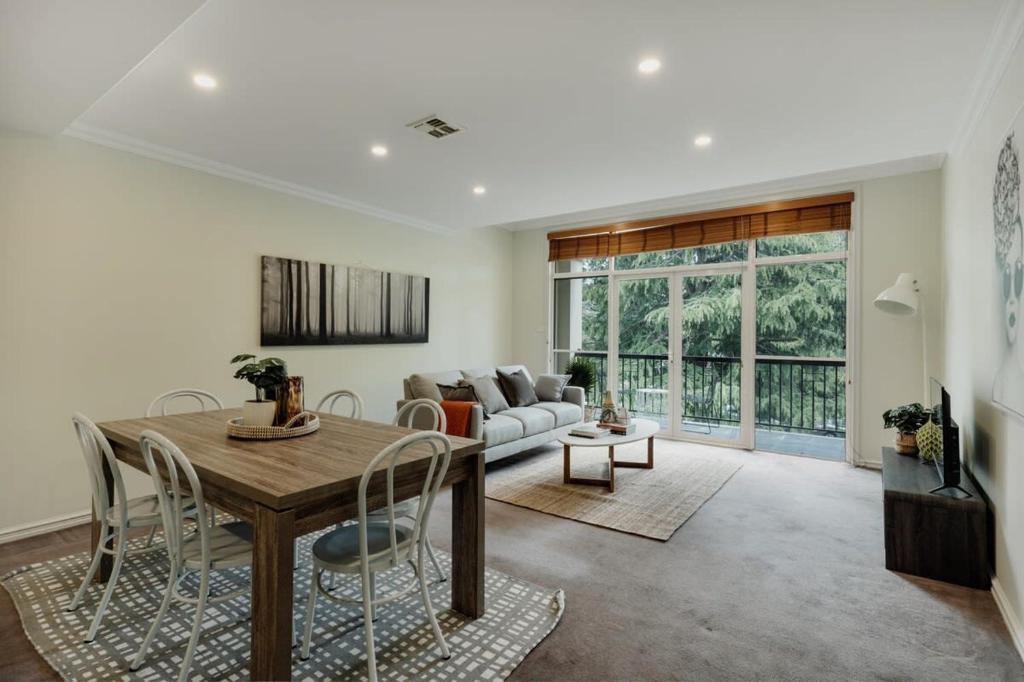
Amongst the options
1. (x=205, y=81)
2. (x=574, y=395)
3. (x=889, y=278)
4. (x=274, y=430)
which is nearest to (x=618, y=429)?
(x=574, y=395)

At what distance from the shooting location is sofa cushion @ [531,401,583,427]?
17.0 feet

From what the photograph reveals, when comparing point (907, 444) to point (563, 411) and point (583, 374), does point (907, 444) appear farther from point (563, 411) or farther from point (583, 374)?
point (583, 374)

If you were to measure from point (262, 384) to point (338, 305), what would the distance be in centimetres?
241

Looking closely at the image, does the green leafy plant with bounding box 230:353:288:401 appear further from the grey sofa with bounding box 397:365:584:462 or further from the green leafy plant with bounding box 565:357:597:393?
the green leafy plant with bounding box 565:357:597:393

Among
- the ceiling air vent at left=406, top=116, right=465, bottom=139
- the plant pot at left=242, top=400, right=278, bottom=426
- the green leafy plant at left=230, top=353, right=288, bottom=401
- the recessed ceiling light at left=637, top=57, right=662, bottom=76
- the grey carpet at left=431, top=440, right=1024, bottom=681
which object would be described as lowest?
the grey carpet at left=431, top=440, right=1024, bottom=681

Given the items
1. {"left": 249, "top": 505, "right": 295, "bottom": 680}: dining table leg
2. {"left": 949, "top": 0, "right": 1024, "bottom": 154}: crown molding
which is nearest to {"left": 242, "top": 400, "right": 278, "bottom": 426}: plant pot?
{"left": 249, "top": 505, "right": 295, "bottom": 680}: dining table leg

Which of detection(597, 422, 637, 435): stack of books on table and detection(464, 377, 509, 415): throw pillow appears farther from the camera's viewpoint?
detection(464, 377, 509, 415): throw pillow

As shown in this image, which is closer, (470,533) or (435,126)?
(470,533)

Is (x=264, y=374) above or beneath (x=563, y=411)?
above

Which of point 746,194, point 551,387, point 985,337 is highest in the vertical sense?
point 746,194

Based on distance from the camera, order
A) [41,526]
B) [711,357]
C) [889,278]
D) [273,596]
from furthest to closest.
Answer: [711,357] < [889,278] < [41,526] < [273,596]

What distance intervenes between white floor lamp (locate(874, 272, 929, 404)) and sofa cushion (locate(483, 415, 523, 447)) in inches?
124

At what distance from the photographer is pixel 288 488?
159 cm

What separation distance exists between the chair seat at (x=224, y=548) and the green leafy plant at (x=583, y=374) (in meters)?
4.34
